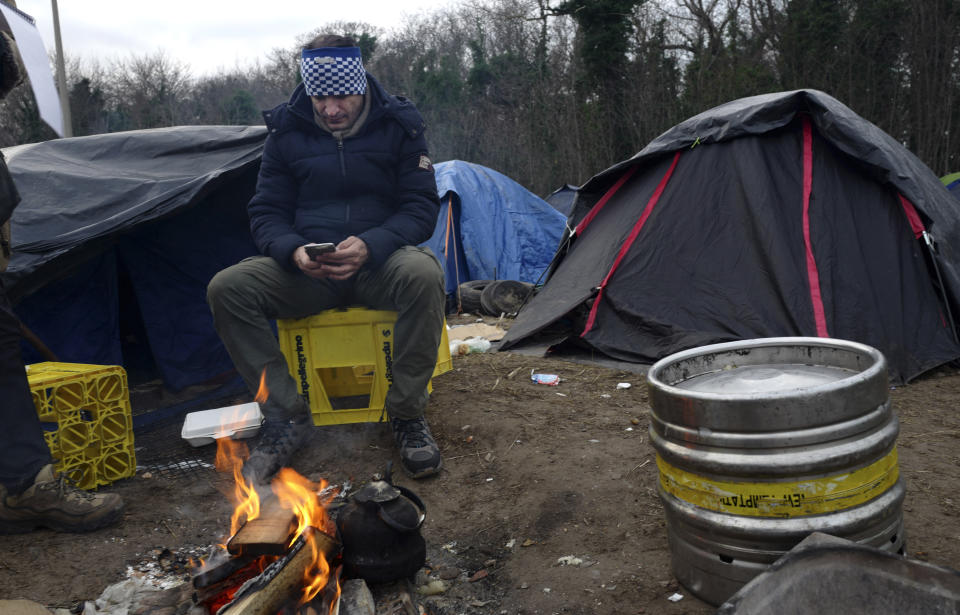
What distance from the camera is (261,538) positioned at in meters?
1.76

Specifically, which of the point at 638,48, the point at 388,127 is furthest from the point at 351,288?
the point at 638,48


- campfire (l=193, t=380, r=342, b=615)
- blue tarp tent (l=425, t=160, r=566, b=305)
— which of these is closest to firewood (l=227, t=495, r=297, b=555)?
campfire (l=193, t=380, r=342, b=615)

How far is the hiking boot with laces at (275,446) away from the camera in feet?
8.95

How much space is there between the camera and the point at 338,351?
3.10 metres

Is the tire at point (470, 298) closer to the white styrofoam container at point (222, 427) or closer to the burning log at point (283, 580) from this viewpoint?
the white styrofoam container at point (222, 427)

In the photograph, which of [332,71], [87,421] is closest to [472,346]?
[332,71]

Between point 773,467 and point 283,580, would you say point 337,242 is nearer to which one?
point 283,580

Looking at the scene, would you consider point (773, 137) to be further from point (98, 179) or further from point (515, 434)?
point (98, 179)

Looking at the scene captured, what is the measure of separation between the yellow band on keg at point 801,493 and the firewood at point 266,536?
1.04m

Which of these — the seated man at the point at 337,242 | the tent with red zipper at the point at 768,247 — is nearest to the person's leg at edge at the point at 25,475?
the seated man at the point at 337,242

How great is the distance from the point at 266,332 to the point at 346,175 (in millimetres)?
789

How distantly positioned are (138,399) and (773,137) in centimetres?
426

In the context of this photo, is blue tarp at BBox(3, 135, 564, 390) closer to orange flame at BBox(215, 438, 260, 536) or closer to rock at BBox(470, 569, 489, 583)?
orange flame at BBox(215, 438, 260, 536)

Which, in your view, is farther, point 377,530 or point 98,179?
point 98,179
